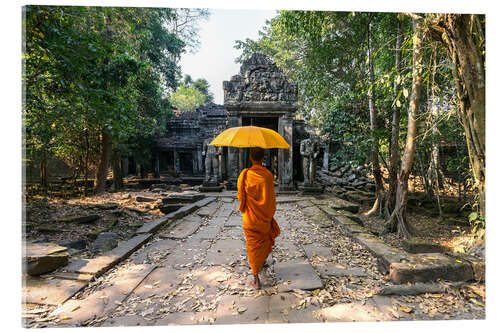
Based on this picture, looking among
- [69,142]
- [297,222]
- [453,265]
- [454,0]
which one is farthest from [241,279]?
[69,142]

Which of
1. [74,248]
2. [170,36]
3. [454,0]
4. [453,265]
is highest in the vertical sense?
[170,36]

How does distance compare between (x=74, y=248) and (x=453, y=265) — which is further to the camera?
(x=74, y=248)

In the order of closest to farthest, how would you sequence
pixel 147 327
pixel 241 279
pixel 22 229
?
pixel 147 327, pixel 22 229, pixel 241 279

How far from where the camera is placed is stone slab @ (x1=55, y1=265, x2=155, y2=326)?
1.86 metres

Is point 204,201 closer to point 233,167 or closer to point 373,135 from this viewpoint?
point 233,167

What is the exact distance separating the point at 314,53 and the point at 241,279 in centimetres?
775

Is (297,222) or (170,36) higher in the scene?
(170,36)

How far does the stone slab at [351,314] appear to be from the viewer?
182 cm

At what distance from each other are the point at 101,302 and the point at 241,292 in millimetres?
1281

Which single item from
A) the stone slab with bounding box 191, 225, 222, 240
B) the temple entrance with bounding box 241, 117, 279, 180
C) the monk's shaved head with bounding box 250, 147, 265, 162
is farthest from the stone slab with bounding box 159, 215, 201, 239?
the temple entrance with bounding box 241, 117, 279, 180

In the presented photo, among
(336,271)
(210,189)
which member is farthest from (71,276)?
(210,189)

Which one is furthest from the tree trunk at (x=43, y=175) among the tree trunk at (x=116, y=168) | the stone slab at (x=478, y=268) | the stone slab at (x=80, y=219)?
the stone slab at (x=478, y=268)

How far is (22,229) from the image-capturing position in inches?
83.2

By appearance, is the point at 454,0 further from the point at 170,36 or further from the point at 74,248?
the point at 170,36
